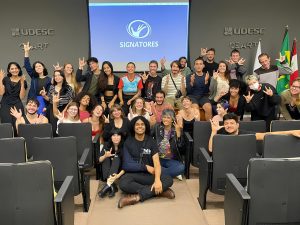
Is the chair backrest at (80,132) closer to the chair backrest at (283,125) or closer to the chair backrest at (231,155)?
the chair backrest at (231,155)

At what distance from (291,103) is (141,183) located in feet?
7.22

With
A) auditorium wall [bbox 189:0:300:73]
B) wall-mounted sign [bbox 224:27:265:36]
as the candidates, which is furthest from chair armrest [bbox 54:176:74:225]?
wall-mounted sign [bbox 224:27:265:36]

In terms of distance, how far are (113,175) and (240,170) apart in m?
1.38

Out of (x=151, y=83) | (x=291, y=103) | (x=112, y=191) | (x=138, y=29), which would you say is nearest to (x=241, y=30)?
(x=138, y=29)

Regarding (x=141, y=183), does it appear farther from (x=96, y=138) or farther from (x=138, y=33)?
(x=138, y=33)

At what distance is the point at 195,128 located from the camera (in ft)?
13.1

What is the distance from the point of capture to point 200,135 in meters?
4.00

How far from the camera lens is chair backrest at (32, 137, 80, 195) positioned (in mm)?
3186

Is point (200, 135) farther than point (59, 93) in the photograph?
No

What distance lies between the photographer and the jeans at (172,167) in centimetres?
399

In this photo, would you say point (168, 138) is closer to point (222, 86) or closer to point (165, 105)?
point (165, 105)

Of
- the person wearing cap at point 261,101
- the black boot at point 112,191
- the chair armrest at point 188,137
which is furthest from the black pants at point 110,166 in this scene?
the person wearing cap at point 261,101

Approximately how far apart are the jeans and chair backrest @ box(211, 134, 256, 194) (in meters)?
0.82

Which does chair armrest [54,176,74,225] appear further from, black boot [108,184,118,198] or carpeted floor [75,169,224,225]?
black boot [108,184,118,198]
